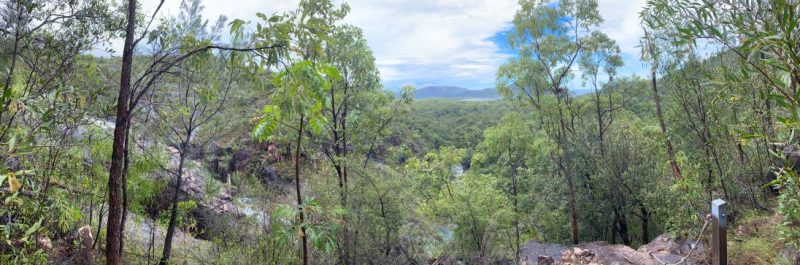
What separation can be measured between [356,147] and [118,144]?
8.43m

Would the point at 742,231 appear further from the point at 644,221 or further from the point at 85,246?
the point at 85,246

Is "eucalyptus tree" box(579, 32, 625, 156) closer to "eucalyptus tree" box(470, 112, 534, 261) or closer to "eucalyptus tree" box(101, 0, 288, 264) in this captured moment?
"eucalyptus tree" box(470, 112, 534, 261)

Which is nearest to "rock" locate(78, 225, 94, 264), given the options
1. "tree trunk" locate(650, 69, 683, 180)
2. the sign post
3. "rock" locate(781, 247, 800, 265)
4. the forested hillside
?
the forested hillside

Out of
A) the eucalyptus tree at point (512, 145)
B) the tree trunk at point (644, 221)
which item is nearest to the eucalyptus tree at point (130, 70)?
the eucalyptus tree at point (512, 145)

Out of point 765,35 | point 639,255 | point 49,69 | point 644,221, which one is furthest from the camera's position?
point 644,221

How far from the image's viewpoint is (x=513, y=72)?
13102 millimetres

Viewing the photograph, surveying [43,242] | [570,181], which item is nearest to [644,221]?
[570,181]

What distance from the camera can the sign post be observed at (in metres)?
2.82

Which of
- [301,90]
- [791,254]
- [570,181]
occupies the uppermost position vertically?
[301,90]

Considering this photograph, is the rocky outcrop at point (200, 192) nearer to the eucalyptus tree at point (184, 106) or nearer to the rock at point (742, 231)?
the eucalyptus tree at point (184, 106)

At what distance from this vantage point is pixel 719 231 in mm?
2848

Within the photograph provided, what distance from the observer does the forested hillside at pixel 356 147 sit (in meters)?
2.67

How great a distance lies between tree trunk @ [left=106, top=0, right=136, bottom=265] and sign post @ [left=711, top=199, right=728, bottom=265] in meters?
3.52

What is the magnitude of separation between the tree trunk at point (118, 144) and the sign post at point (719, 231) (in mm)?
3524
